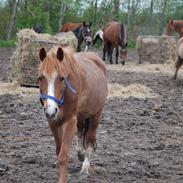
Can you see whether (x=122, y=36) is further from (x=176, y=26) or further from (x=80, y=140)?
(x=80, y=140)

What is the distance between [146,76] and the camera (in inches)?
593

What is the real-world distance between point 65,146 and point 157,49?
16678 millimetres

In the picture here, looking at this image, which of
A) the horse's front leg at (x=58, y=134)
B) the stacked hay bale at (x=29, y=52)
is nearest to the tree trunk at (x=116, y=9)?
the stacked hay bale at (x=29, y=52)

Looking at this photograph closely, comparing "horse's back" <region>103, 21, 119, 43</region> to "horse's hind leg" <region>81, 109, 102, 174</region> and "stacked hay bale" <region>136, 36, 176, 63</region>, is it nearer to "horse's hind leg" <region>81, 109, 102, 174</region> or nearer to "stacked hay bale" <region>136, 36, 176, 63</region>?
"stacked hay bale" <region>136, 36, 176, 63</region>

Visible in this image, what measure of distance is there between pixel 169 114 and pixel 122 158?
10.9 ft

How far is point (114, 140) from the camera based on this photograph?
6754 mm

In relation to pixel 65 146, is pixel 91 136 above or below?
below

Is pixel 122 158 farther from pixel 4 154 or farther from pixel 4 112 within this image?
pixel 4 112

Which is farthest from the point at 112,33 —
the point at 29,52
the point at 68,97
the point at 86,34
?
the point at 68,97

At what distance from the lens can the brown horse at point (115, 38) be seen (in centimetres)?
1873

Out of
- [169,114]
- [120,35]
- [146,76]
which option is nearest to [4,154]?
[169,114]

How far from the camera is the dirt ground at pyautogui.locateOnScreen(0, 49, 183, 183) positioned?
16.8ft

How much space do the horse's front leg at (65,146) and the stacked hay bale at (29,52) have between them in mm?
6960

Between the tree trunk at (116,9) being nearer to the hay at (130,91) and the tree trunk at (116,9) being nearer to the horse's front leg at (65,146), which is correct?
the hay at (130,91)
